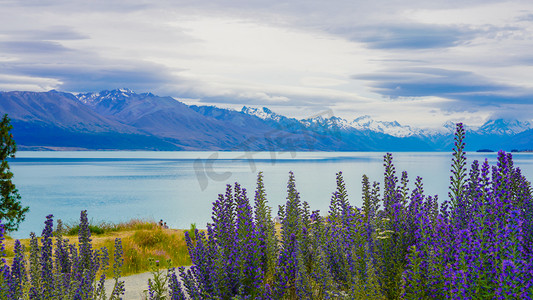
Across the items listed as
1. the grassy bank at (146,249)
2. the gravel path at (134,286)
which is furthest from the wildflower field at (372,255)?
the grassy bank at (146,249)

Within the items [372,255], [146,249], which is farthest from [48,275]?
[146,249]

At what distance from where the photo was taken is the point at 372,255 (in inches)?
278

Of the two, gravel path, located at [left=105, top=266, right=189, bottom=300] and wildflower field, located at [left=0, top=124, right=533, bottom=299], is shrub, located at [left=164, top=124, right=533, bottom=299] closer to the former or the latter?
wildflower field, located at [left=0, top=124, right=533, bottom=299]

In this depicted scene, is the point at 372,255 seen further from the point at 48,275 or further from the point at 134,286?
the point at 134,286

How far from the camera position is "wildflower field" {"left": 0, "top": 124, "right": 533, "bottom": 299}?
16.3 ft

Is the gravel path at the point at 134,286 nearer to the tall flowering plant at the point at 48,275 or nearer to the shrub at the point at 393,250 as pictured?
the tall flowering plant at the point at 48,275

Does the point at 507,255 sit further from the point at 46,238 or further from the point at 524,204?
the point at 46,238

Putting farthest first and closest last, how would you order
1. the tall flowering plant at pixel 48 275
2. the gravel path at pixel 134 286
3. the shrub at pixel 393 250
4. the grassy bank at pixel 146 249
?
the grassy bank at pixel 146 249 → the gravel path at pixel 134 286 → the tall flowering plant at pixel 48 275 → the shrub at pixel 393 250

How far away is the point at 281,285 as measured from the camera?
21.4 feet

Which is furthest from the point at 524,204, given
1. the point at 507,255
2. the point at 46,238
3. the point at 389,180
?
the point at 46,238

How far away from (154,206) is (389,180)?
60.7 m

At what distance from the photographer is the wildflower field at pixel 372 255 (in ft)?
16.3

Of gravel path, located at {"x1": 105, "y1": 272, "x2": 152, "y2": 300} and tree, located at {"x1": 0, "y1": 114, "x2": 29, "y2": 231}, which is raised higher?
tree, located at {"x1": 0, "y1": 114, "x2": 29, "y2": 231}

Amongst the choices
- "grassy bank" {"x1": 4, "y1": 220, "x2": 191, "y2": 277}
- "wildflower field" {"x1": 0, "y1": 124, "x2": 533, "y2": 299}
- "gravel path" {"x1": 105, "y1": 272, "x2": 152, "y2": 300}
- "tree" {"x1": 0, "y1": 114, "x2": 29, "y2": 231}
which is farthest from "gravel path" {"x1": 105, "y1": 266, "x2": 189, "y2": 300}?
"tree" {"x1": 0, "y1": 114, "x2": 29, "y2": 231}
